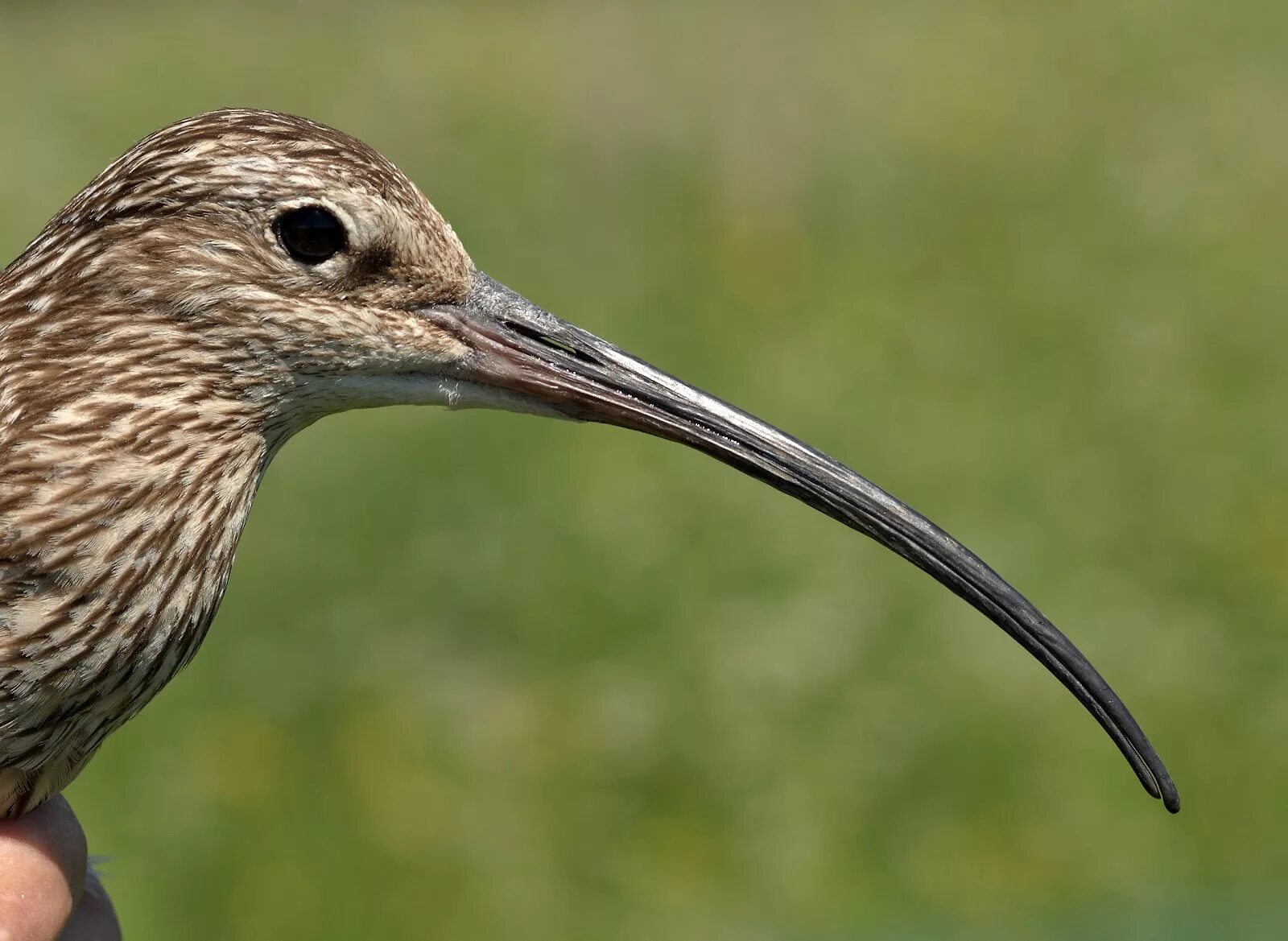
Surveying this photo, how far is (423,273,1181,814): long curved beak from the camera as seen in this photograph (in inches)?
137

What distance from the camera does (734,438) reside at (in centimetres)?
348

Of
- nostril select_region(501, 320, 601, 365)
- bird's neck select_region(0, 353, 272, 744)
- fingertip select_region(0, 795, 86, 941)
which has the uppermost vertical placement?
nostril select_region(501, 320, 601, 365)

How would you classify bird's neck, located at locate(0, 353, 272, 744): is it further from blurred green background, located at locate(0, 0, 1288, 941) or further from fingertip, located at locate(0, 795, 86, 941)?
blurred green background, located at locate(0, 0, 1288, 941)

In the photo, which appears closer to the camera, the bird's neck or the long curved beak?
the bird's neck

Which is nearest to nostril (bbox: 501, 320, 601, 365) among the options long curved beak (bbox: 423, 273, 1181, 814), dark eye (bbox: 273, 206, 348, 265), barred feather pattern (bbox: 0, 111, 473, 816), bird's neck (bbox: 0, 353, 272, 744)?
long curved beak (bbox: 423, 273, 1181, 814)

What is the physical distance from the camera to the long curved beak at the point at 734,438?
3475 mm

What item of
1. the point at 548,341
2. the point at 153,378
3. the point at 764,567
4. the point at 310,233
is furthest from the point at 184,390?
the point at 764,567

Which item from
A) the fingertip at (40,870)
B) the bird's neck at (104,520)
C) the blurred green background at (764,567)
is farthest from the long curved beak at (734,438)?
the blurred green background at (764,567)

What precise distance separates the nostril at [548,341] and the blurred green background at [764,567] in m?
5.35

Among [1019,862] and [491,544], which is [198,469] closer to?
[1019,862]

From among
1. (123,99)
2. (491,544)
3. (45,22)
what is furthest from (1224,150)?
(45,22)

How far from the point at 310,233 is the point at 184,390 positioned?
1.37 feet

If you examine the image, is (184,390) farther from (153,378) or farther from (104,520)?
(104,520)

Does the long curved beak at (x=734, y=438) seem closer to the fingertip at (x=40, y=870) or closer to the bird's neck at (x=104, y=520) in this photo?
the bird's neck at (x=104, y=520)
